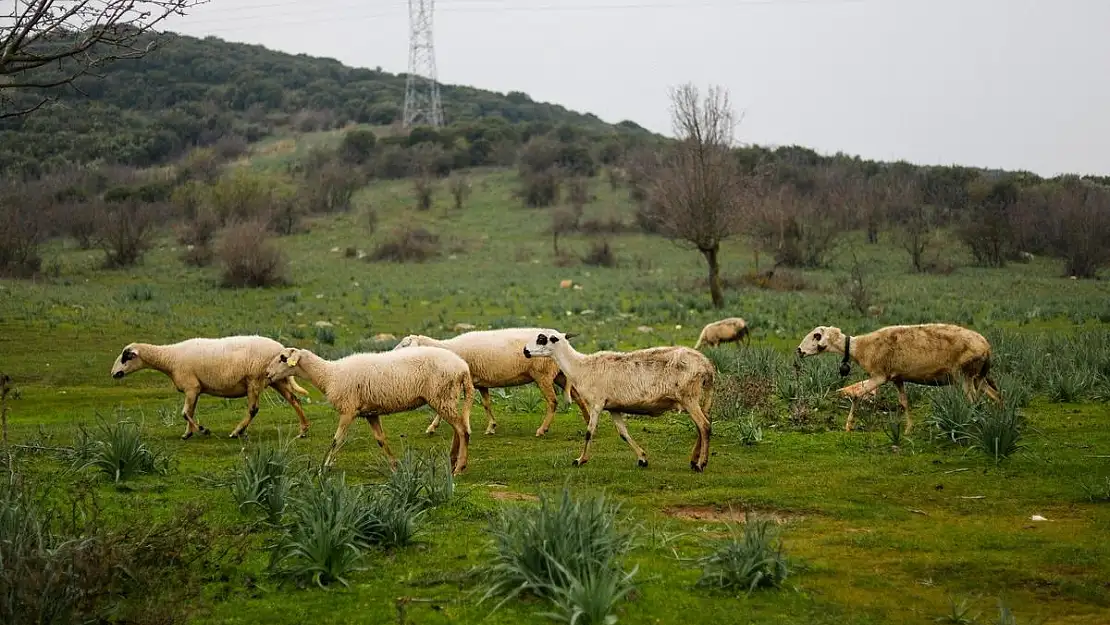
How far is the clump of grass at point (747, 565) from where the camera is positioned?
6.82 metres

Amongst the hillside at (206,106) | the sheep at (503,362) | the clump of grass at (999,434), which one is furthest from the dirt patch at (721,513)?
the hillside at (206,106)

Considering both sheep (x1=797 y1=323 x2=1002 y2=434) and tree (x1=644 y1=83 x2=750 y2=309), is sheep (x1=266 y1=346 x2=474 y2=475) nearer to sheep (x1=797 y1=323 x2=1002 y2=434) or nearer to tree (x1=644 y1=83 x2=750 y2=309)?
sheep (x1=797 y1=323 x2=1002 y2=434)

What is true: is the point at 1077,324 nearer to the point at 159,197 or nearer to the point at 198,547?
the point at 198,547

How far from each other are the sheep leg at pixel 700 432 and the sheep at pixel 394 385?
271cm

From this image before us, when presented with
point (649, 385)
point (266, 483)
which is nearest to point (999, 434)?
point (649, 385)

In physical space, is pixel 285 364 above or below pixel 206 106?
below

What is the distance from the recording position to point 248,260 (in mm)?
39500

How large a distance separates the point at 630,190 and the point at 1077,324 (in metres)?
42.9

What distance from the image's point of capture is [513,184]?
70.4 meters

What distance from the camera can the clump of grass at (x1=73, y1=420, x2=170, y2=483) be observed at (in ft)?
32.8

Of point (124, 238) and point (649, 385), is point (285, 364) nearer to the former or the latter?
point (649, 385)

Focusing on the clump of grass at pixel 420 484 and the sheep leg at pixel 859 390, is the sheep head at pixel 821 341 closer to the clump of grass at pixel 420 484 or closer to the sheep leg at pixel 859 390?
the sheep leg at pixel 859 390

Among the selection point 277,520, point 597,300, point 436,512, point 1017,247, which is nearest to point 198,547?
point 277,520

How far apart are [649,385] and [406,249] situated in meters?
41.0
